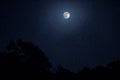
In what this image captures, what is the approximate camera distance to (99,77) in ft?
117

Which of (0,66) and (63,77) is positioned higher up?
(63,77)

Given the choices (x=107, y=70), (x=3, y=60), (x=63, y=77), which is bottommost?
(x=3, y=60)

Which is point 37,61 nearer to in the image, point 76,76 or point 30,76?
→ point 30,76

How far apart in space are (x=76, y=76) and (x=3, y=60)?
1211 centimetres

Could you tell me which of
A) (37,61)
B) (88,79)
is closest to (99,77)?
(88,79)

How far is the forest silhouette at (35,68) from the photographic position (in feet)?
87.2

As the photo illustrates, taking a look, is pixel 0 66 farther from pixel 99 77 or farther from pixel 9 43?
pixel 99 77

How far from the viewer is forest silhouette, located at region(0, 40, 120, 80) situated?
26.6m

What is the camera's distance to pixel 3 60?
27.3 metres

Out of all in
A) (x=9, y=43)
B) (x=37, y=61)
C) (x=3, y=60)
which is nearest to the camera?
(x=3, y=60)

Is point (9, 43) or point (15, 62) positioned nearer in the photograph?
point (15, 62)

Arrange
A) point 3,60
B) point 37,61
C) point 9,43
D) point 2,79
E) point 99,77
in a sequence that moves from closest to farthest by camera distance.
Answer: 1. point 2,79
2. point 3,60
3. point 37,61
4. point 9,43
5. point 99,77

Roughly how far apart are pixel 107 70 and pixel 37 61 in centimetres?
1120

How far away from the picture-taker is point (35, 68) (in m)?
28.3
